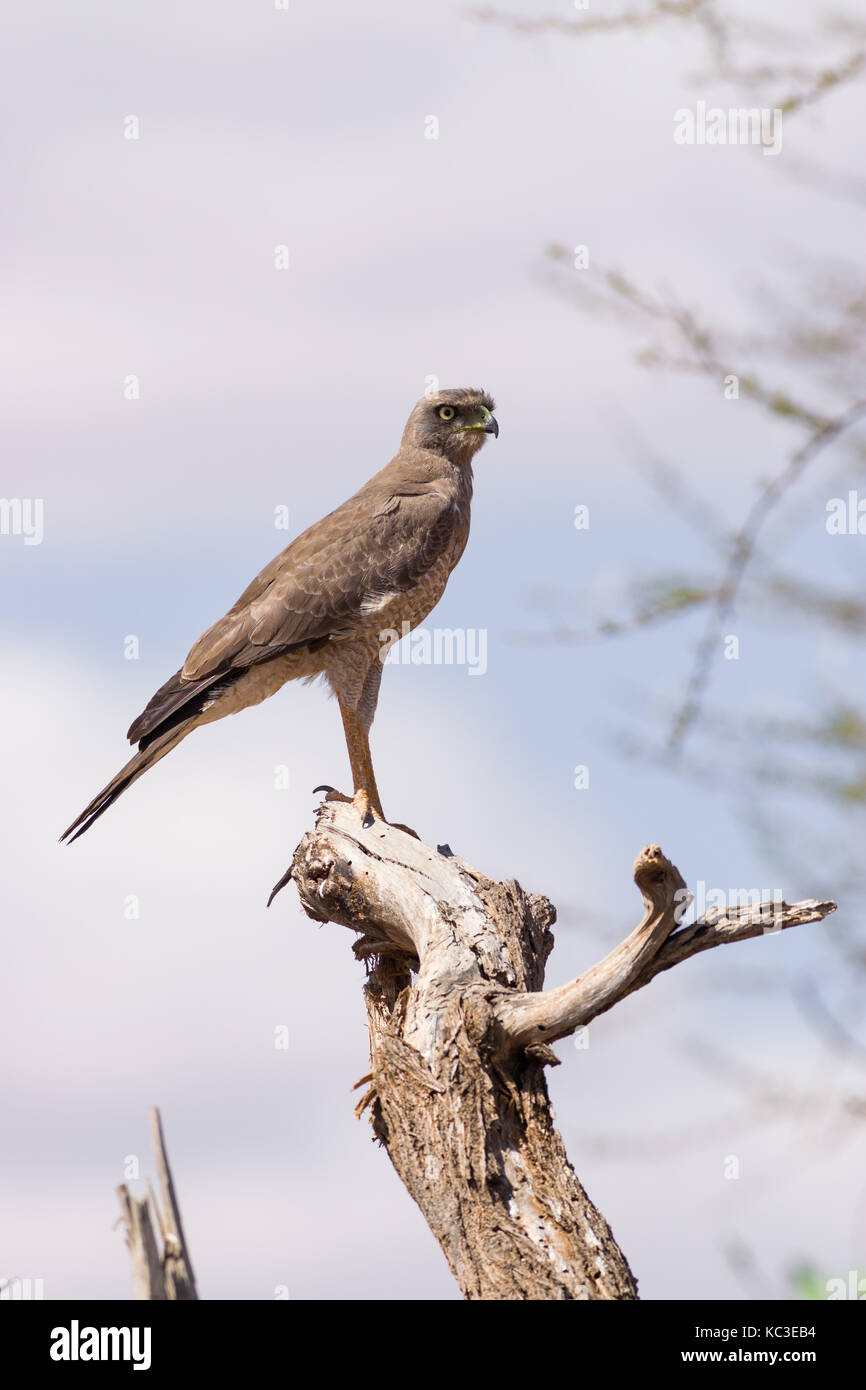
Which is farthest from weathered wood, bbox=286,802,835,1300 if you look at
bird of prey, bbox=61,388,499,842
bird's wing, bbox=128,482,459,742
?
bird's wing, bbox=128,482,459,742

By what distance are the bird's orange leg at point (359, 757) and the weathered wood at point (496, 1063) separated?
189 centimetres

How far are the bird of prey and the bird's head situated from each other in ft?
1.12

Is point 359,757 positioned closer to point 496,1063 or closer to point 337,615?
point 337,615

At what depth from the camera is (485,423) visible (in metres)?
9.20

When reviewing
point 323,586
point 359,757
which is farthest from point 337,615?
point 359,757

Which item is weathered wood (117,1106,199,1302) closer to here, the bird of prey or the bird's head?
the bird of prey

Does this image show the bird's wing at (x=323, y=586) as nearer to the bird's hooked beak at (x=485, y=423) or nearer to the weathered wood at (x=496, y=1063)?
the bird's hooked beak at (x=485, y=423)

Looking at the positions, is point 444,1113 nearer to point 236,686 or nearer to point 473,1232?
point 473,1232

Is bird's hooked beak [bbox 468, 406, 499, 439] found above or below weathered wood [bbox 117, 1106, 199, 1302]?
above

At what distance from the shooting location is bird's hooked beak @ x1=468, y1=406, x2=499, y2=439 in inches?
361

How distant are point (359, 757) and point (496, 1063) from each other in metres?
3.35

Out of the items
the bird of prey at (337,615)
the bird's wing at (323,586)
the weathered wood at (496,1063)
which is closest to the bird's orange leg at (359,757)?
the bird of prey at (337,615)

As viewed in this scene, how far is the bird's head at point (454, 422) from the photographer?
9234mm

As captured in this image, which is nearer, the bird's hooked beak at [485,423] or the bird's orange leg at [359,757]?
the bird's orange leg at [359,757]
